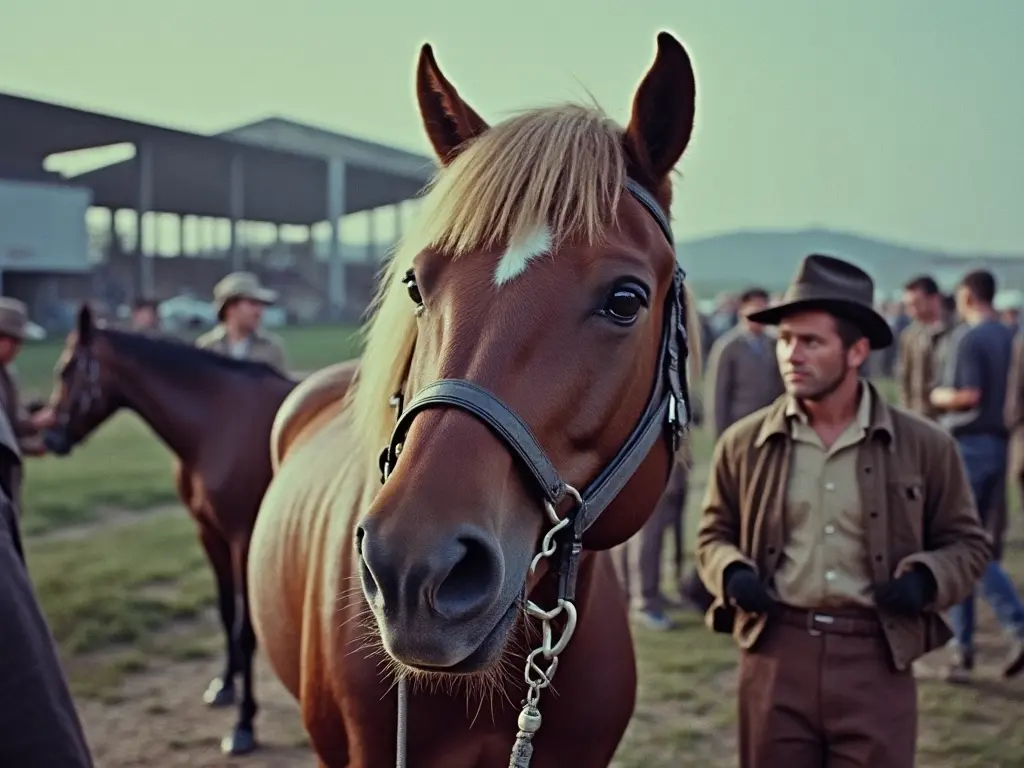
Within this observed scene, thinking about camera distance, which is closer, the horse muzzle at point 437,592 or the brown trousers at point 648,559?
the horse muzzle at point 437,592

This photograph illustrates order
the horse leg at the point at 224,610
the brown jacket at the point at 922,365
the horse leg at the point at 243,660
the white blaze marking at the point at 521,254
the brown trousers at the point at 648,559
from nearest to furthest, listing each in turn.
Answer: the white blaze marking at the point at 521,254
the horse leg at the point at 243,660
the horse leg at the point at 224,610
the brown trousers at the point at 648,559
the brown jacket at the point at 922,365

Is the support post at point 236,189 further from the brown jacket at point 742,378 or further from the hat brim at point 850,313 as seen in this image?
the hat brim at point 850,313

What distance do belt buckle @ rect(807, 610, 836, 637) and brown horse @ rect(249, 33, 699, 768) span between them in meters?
0.55

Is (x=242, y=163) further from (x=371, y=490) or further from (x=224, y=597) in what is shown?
(x=371, y=490)

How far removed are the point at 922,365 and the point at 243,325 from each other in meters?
4.62

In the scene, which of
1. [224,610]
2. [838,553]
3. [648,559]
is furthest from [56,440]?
[838,553]

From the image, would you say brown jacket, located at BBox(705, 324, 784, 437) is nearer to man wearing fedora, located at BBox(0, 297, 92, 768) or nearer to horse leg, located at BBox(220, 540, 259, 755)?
horse leg, located at BBox(220, 540, 259, 755)

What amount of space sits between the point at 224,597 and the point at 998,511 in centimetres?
459

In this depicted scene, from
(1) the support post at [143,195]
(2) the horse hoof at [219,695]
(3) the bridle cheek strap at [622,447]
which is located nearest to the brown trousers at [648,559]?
(2) the horse hoof at [219,695]

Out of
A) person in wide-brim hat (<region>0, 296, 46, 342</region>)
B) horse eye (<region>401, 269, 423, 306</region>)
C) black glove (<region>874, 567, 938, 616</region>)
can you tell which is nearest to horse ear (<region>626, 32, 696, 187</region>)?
horse eye (<region>401, 269, 423, 306</region>)

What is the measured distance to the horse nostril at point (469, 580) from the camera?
4.24ft

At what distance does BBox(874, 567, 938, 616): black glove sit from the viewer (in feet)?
7.70

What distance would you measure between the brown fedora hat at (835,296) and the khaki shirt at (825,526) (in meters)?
0.20

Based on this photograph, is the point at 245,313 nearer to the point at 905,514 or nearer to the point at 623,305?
the point at 905,514
